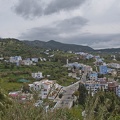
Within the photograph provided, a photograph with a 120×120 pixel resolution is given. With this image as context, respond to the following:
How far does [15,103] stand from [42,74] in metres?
56.3

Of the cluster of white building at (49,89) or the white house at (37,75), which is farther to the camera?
the white house at (37,75)

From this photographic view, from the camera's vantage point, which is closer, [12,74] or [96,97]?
[96,97]

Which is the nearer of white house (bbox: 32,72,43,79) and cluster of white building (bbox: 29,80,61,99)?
cluster of white building (bbox: 29,80,61,99)

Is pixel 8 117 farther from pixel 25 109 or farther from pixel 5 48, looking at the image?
pixel 5 48

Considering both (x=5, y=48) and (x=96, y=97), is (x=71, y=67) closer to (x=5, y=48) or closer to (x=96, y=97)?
(x=5, y=48)

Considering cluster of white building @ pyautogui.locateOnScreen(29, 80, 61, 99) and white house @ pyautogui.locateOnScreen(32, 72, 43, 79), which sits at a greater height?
cluster of white building @ pyautogui.locateOnScreen(29, 80, 61, 99)

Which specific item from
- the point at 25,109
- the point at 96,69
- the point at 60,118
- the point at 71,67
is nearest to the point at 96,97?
the point at 60,118

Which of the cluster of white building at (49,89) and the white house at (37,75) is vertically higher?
the cluster of white building at (49,89)

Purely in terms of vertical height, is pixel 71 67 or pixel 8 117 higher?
pixel 8 117

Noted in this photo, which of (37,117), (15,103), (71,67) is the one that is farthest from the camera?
(71,67)

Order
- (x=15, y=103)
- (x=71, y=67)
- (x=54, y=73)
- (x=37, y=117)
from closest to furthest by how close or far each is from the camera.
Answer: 1. (x=37, y=117)
2. (x=15, y=103)
3. (x=54, y=73)
4. (x=71, y=67)

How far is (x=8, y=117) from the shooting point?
91.9 inches

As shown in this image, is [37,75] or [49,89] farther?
[37,75]

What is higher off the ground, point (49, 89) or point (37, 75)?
point (49, 89)
